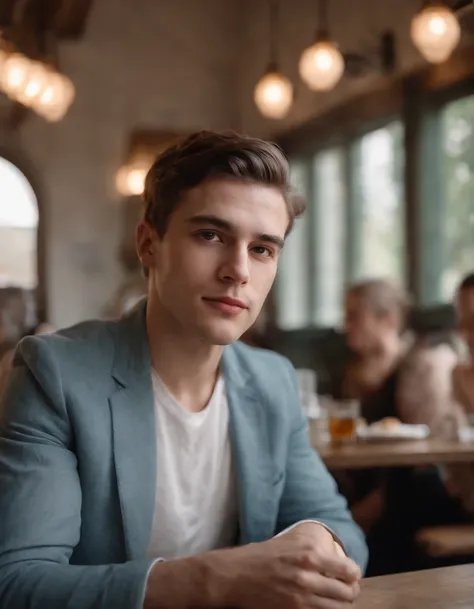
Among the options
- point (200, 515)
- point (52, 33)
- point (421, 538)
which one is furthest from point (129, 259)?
point (200, 515)

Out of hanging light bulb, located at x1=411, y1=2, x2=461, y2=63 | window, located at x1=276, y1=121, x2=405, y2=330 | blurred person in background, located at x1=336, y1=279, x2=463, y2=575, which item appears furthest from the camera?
window, located at x1=276, y1=121, x2=405, y2=330

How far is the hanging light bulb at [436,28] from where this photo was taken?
149 inches

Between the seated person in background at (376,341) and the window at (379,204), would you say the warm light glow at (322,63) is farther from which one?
the seated person in background at (376,341)

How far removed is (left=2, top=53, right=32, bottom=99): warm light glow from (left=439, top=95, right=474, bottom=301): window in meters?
2.46

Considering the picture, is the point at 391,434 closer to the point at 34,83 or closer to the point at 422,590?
the point at 422,590

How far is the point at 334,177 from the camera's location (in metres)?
6.53

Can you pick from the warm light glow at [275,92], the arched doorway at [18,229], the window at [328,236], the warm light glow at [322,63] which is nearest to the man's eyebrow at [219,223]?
the warm light glow at [322,63]

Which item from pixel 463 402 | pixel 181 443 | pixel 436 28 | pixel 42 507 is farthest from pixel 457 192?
pixel 42 507

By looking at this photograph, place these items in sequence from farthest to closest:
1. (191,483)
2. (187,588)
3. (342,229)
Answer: (342,229), (191,483), (187,588)

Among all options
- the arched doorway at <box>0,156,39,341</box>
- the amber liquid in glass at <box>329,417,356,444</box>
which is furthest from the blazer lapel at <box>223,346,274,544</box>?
the arched doorway at <box>0,156,39,341</box>

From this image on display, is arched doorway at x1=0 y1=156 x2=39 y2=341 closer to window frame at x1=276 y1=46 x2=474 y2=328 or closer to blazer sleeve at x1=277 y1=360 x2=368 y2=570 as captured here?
window frame at x1=276 y1=46 x2=474 y2=328

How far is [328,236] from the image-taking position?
671 centimetres

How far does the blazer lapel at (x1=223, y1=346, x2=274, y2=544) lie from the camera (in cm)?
149

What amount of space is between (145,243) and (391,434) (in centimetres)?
167
